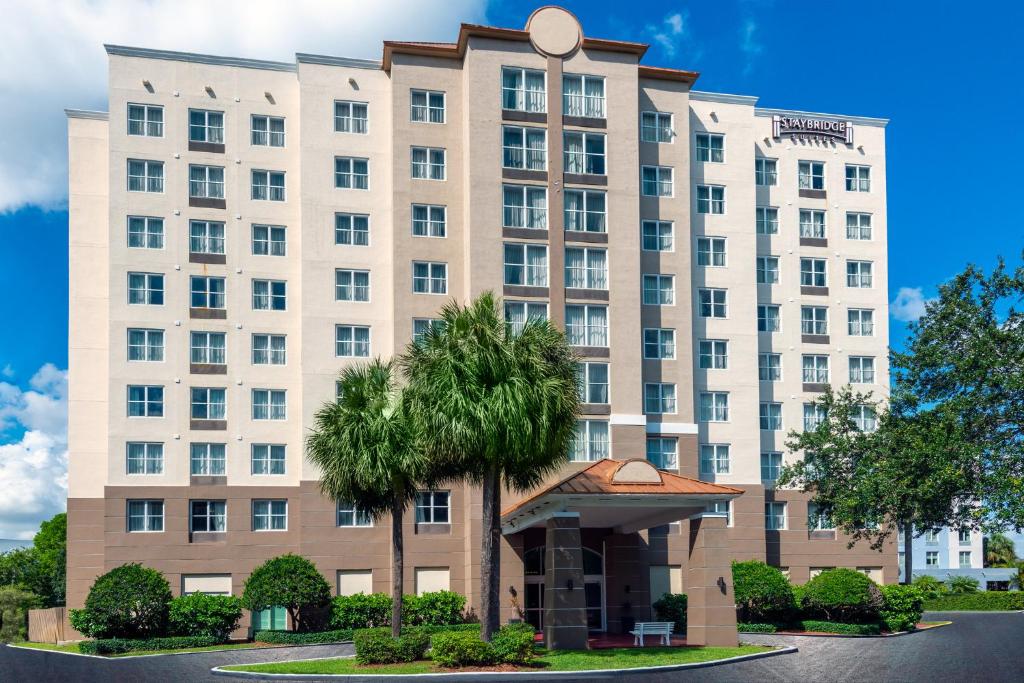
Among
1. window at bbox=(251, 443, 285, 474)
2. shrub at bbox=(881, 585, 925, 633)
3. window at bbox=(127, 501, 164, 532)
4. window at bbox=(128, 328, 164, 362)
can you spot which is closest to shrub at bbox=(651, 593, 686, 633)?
shrub at bbox=(881, 585, 925, 633)

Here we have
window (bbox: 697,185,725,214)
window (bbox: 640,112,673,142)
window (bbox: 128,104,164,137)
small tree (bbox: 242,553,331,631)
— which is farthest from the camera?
window (bbox: 697,185,725,214)

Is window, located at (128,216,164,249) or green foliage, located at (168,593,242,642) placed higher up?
window, located at (128,216,164,249)

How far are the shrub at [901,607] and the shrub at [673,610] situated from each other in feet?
26.7

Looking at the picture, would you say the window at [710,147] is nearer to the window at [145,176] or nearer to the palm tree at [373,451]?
the window at [145,176]

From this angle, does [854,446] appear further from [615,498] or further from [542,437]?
[542,437]

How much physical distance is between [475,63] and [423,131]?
13.0ft

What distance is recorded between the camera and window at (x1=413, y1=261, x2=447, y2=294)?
51.7 meters

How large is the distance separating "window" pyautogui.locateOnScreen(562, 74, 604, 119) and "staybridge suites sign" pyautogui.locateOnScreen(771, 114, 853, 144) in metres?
11.8

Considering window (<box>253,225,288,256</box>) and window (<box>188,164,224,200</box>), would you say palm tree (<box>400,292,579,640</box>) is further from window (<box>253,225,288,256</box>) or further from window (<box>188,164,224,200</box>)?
window (<box>188,164,224,200</box>)

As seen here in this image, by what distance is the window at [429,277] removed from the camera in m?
51.7

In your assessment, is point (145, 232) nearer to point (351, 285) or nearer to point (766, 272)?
point (351, 285)

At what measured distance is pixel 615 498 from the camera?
118ft

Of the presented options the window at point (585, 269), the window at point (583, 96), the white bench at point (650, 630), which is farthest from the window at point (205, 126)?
the white bench at point (650, 630)

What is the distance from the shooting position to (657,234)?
177 feet
